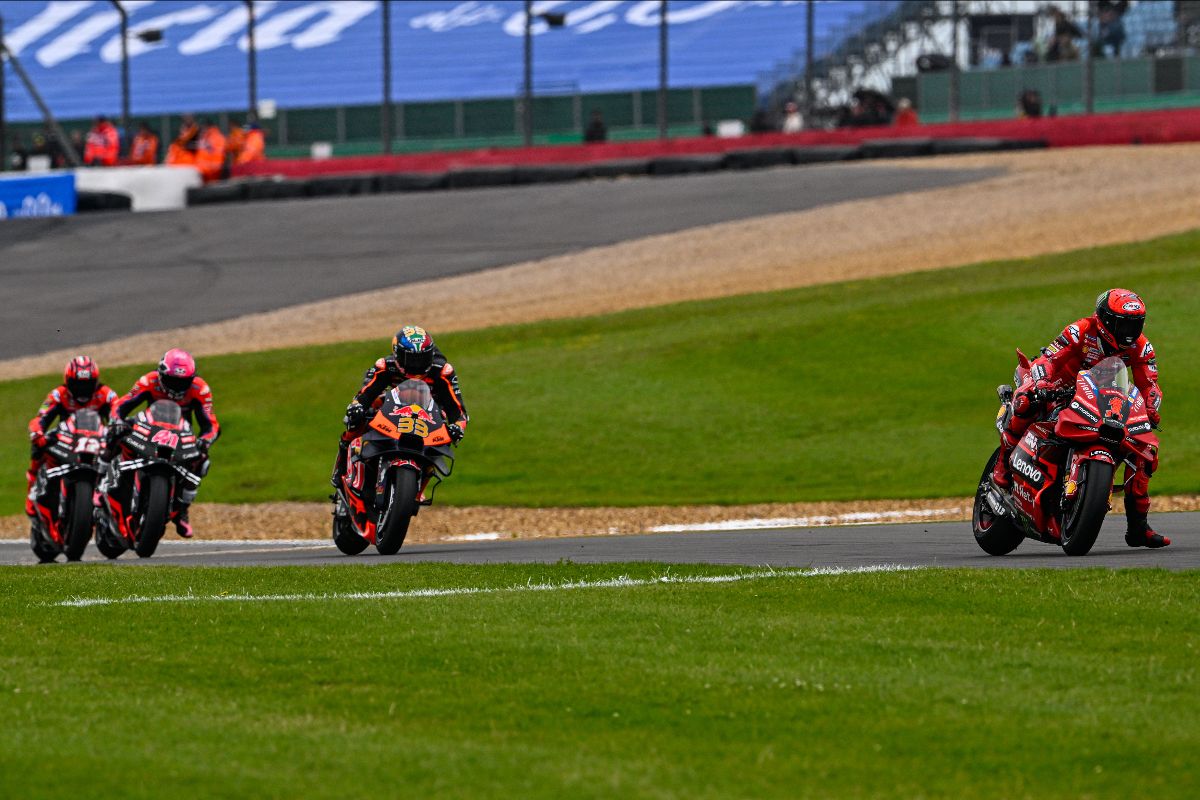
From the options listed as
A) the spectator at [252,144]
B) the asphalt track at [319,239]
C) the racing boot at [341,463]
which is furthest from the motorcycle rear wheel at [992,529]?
the spectator at [252,144]

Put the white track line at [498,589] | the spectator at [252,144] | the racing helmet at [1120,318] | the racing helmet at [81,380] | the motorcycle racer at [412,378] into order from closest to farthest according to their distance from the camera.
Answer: the white track line at [498,589] < the racing helmet at [1120,318] < the motorcycle racer at [412,378] < the racing helmet at [81,380] < the spectator at [252,144]

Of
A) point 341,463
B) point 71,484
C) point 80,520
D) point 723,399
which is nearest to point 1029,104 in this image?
point 723,399

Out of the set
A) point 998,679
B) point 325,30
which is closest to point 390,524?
point 998,679

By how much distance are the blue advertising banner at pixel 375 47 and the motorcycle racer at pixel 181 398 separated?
32772 mm

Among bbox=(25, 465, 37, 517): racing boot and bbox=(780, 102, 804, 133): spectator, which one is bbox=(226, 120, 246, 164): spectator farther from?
bbox=(25, 465, 37, 517): racing boot

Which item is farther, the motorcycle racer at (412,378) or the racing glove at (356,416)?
the racing glove at (356,416)

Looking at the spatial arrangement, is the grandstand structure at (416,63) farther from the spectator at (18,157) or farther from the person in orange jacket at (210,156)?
the spectator at (18,157)

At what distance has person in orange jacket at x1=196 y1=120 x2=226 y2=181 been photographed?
50.5m

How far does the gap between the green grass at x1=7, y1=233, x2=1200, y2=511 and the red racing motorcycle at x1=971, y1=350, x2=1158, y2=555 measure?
7356mm

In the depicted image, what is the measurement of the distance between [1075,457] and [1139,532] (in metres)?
1.12

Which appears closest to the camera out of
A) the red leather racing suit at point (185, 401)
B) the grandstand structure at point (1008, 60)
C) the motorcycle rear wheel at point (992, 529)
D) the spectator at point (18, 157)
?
the motorcycle rear wheel at point (992, 529)

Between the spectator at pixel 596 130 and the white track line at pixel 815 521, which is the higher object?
the spectator at pixel 596 130

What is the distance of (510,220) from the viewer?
43156 millimetres

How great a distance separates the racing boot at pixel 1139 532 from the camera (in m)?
12.6
